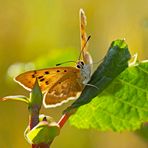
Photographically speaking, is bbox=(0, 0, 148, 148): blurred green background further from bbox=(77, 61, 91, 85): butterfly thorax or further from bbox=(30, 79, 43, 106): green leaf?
bbox=(30, 79, 43, 106): green leaf

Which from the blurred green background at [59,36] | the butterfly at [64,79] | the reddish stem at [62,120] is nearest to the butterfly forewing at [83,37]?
the butterfly at [64,79]

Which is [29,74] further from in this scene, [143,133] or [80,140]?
[80,140]

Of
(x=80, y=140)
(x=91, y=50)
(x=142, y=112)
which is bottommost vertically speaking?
(x=80, y=140)

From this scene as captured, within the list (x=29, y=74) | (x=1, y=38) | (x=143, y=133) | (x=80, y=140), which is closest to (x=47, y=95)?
(x=29, y=74)

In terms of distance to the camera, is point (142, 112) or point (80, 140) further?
point (80, 140)

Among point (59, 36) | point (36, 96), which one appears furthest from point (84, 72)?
point (59, 36)

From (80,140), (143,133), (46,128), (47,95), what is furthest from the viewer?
(80,140)
